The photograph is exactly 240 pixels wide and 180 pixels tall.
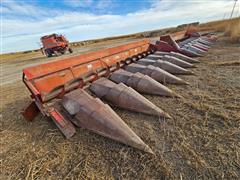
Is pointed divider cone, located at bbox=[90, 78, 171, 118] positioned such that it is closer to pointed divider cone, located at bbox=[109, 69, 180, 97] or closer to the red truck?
pointed divider cone, located at bbox=[109, 69, 180, 97]

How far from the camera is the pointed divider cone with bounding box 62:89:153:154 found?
1885 millimetres

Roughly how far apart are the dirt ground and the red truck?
15.8 meters

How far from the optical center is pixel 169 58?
4.89m

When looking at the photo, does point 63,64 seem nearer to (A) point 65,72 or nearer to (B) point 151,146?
(A) point 65,72

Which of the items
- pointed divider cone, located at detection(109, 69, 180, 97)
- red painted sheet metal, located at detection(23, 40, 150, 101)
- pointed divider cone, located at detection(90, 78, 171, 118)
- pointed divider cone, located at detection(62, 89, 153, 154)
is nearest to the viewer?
pointed divider cone, located at detection(62, 89, 153, 154)

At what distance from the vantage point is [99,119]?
211cm

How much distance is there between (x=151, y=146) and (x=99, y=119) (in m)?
0.70

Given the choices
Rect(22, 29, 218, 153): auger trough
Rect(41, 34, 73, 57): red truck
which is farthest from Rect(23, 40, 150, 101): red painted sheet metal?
Rect(41, 34, 73, 57): red truck

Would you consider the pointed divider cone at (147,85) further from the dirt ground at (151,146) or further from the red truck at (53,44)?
the red truck at (53,44)

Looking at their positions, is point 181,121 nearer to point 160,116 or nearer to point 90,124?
point 160,116

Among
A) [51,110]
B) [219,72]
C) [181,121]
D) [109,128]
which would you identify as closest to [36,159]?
[51,110]

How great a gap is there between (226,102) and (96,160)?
2.11 meters

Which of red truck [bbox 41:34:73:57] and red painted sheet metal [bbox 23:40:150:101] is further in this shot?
red truck [bbox 41:34:73:57]

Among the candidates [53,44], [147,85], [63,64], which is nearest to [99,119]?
[147,85]
